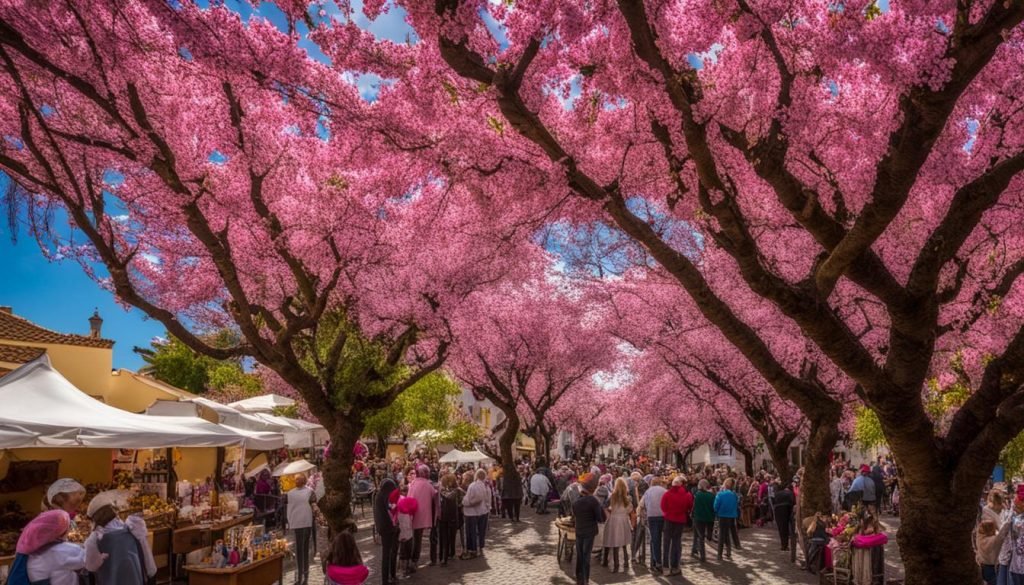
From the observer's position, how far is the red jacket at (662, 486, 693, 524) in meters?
13.5

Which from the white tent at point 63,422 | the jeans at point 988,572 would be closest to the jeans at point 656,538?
the jeans at point 988,572

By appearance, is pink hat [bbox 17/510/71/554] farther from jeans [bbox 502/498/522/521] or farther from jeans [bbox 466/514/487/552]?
jeans [bbox 502/498/522/521]

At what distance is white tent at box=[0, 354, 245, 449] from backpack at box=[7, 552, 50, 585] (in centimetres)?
211

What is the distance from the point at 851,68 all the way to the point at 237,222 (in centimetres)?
962

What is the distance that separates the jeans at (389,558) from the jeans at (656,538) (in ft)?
15.8

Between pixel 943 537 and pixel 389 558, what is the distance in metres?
7.95

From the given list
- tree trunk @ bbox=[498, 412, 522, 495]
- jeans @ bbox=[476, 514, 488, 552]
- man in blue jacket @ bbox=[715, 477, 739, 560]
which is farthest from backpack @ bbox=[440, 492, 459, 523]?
tree trunk @ bbox=[498, 412, 522, 495]

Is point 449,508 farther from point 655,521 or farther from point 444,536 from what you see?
point 655,521

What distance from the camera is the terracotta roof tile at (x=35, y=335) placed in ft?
66.7

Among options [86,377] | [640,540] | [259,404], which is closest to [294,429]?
[259,404]

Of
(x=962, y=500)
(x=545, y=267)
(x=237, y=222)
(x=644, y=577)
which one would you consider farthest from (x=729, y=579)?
(x=545, y=267)

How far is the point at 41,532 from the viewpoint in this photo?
6484mm

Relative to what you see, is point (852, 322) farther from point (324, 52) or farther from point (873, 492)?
point (324, 52)

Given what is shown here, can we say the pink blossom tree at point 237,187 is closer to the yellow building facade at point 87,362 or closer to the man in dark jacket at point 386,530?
the man in dark jacket at point 386,530
